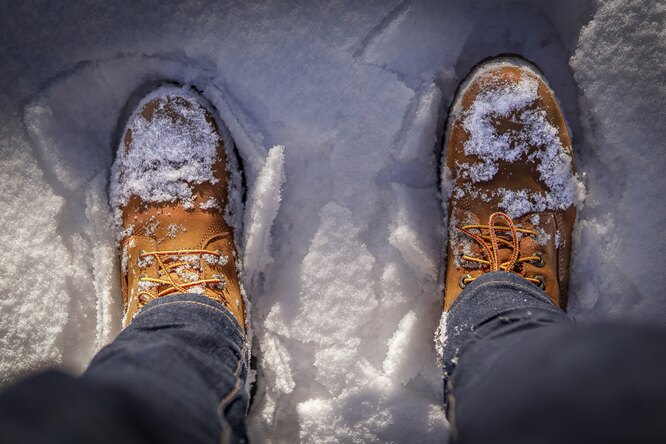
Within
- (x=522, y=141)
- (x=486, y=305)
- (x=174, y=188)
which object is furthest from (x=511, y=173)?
(x=174, y=188)

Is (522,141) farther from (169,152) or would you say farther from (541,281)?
(169,152)

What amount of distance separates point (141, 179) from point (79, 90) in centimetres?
22

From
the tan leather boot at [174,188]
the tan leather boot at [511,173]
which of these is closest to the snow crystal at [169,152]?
the tan leather boot at [174,188]

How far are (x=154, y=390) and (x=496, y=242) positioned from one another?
2.16 ft

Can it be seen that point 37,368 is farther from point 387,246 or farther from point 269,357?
point 387,246

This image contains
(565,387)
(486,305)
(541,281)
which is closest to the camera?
(565,387)

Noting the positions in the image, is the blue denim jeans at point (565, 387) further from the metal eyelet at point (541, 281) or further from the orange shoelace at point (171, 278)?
the orange shoelace at point (171, 278)

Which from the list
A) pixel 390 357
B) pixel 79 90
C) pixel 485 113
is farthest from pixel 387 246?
pixel 79 90

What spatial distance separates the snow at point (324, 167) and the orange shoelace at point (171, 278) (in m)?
0.09

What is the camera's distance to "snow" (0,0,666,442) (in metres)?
0.95

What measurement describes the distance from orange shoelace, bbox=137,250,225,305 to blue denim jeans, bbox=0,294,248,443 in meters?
0.06

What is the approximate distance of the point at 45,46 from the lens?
945mm

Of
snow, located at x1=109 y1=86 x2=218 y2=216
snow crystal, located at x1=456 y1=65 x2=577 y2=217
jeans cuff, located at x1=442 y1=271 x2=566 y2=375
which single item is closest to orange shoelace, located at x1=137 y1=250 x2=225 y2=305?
snow, located at x1=109 y1=86 x2=218 y2=216

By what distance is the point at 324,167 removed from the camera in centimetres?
96
